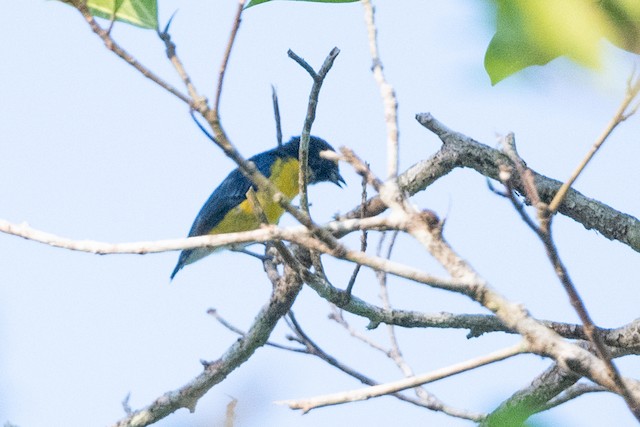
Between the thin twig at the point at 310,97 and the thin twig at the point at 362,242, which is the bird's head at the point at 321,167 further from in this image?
the thin twig at the point at 310,97

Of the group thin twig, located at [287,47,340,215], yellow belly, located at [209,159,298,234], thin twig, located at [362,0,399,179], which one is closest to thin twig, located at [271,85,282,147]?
thin twig, located at [287,47,340,215]

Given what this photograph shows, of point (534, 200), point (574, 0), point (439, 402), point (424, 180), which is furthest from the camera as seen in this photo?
point (439, 402)

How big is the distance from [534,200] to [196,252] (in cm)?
571

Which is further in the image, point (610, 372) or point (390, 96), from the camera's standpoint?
point (390, 96)

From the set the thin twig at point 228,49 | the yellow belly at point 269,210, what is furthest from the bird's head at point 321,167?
the thin twig at point 228,49

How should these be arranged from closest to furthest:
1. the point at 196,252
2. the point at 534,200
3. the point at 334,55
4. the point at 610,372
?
the point at 534,200, the point at 610,372, the point at 334,55, the point at 196,252

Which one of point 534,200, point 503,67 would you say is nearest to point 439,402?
point 534,200

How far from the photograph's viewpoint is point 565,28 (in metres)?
0.32

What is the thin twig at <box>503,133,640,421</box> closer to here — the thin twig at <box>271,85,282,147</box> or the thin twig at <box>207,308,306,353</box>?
the thin twig at <box>271,85,282,147</box>

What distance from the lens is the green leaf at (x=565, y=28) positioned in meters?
0.32

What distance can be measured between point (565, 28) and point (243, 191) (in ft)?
21.4

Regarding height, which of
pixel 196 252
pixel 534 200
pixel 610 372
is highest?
pixel 196 252

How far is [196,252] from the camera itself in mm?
6492

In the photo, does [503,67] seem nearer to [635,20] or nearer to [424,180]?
[635,20]
